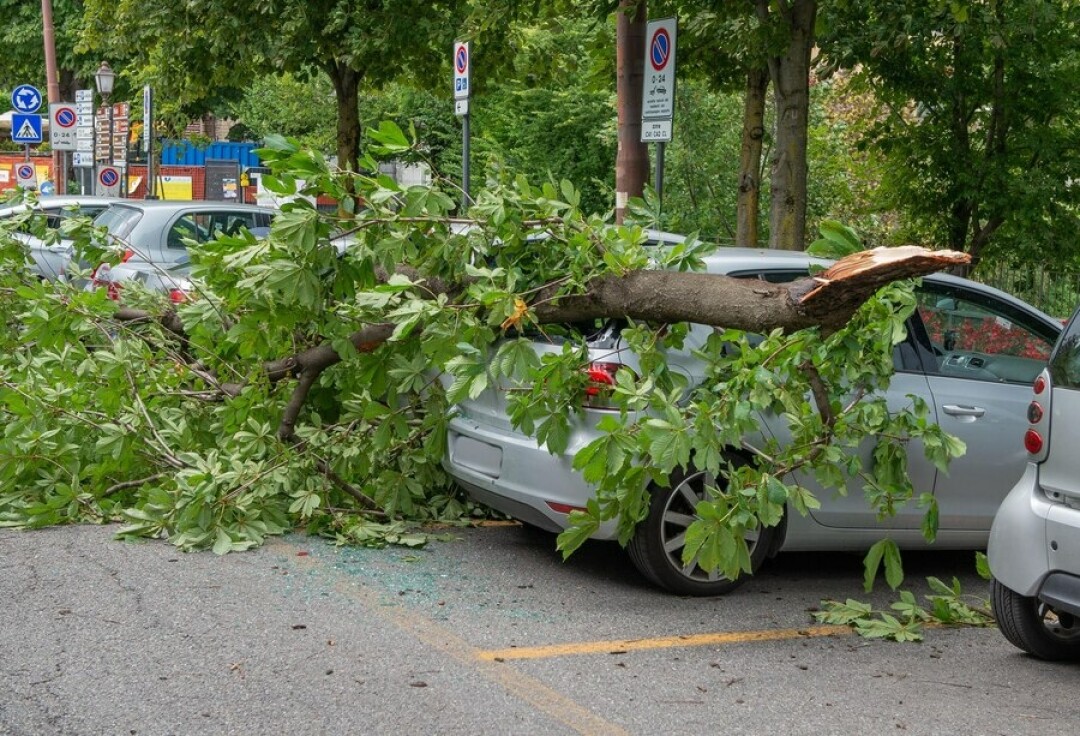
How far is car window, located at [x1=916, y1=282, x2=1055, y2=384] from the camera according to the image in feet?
23.6

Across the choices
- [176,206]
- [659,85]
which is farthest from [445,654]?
[176,206]

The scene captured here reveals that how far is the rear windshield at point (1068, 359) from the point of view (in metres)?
5.55

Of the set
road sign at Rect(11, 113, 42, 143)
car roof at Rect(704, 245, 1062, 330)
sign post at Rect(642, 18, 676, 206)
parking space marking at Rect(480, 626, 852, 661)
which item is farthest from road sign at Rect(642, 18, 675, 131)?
road sign at Rect(11, 113, 42, 143)

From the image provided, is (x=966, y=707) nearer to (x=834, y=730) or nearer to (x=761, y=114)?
(x=834, y=730)

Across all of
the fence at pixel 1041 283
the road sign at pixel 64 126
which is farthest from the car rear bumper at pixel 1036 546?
the road sign at pixel 64 126

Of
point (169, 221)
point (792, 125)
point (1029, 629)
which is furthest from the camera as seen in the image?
point (169, 221)

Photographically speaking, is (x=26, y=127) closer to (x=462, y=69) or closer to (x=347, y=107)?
(x=347, y=107)

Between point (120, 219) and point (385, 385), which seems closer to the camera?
point (385, 385)

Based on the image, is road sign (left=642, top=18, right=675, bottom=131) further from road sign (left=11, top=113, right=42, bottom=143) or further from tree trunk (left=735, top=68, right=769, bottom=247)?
road sign (left=11, top=113, right=42, bottom=143)

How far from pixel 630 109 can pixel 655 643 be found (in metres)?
7.52

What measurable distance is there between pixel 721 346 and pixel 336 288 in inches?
75.7

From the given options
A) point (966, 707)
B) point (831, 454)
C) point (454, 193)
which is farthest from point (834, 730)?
point (454, 193)

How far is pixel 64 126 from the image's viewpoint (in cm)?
2889

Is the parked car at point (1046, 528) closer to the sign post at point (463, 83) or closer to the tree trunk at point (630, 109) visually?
the tree trunk at point (630, 109)
